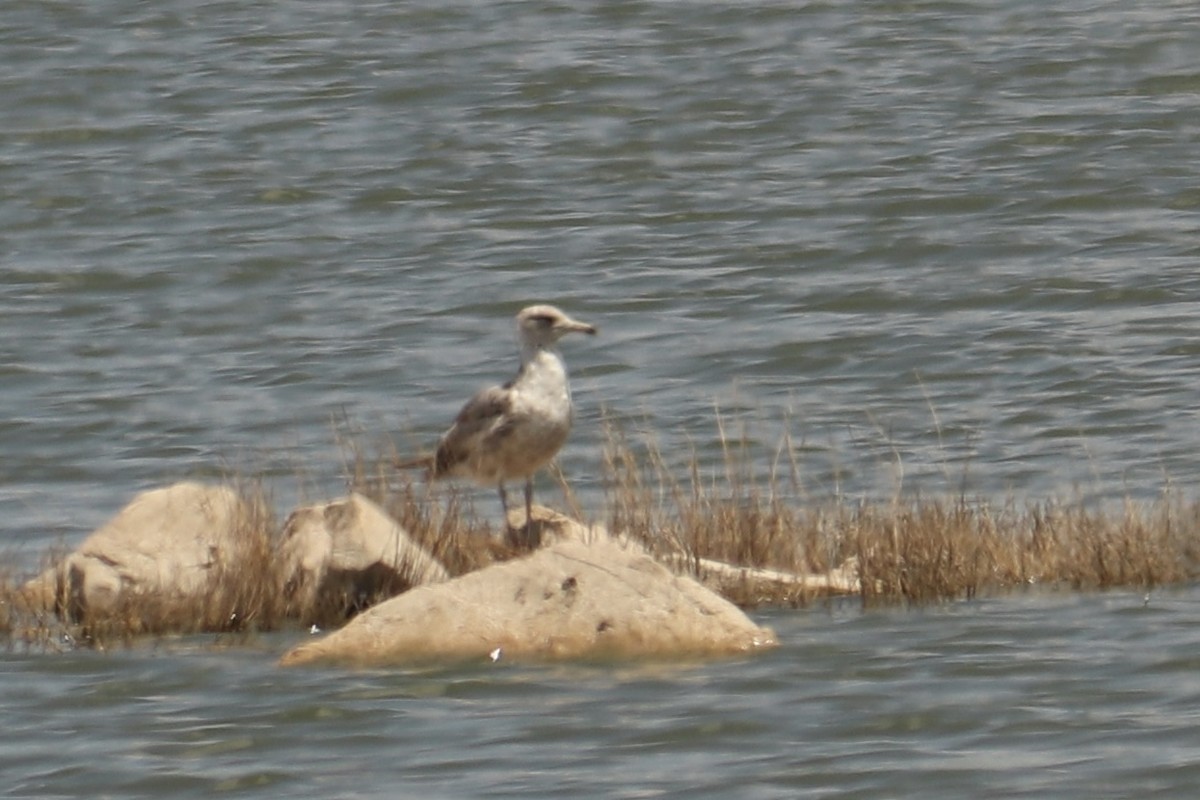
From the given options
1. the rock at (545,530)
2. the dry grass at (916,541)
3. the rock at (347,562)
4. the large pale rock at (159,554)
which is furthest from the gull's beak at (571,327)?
the large pale rock at (159,554)

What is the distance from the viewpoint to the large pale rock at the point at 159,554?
39.1 ft

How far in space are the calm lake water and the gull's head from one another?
5.44 ft

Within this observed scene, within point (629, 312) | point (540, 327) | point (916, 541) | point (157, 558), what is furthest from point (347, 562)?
point (629, 312)

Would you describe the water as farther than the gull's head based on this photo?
No

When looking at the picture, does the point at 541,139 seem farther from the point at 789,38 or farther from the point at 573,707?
the point at 573,707

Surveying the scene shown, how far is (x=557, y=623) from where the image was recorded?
438 inches

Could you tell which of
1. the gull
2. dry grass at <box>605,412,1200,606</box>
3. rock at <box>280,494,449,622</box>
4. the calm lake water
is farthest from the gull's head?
the calm lake water

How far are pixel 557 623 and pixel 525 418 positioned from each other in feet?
4.66

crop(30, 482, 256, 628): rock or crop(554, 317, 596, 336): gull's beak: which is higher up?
crop(554, 317, 596, 336): gull's beak

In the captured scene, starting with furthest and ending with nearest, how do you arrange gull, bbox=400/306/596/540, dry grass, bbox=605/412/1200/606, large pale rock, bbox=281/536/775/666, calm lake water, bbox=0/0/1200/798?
gull, bbox=400/306/596/540, dry grass, bbox=605/412/1200/606, large pale rock, bbox=281/536/775/666, calm lake water, bbox=0/0/1200/798

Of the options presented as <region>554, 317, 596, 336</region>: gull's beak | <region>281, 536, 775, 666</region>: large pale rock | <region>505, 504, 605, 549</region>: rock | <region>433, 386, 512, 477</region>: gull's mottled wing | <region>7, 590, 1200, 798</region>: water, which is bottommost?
<region>7, 590, 1200, 798</region>: water

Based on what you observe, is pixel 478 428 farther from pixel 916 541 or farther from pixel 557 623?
pixel 916 541

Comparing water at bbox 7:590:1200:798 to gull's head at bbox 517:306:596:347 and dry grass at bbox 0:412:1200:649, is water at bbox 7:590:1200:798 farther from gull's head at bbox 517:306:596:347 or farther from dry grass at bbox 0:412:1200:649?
gull's head at bbox 517:306:596:347

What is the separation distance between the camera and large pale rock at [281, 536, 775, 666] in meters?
11.1
